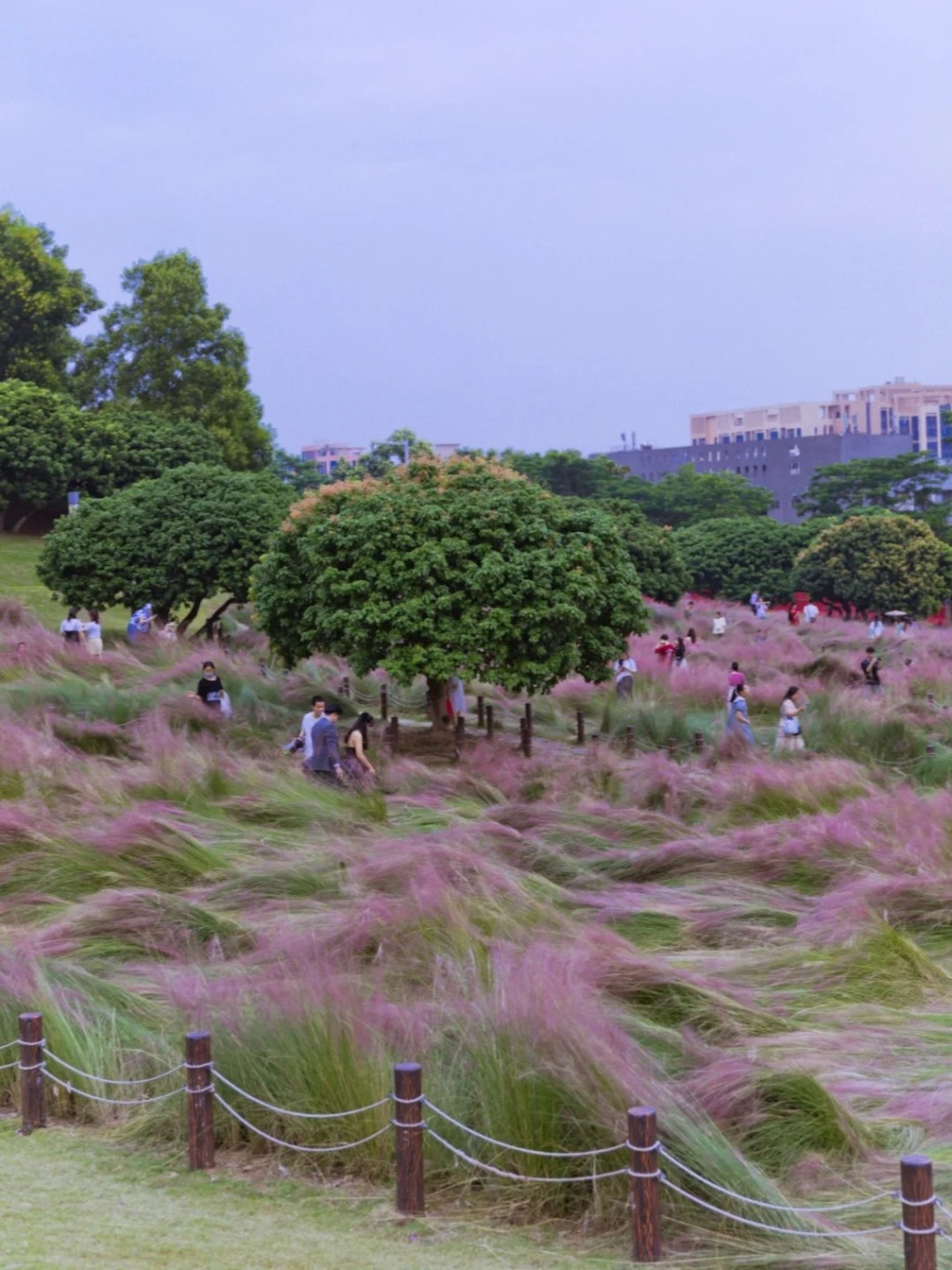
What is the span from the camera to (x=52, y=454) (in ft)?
138

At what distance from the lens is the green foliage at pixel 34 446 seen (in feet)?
136

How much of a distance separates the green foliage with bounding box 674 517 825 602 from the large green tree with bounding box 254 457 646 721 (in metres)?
42.3

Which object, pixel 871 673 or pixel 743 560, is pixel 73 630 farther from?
pixel 743 560

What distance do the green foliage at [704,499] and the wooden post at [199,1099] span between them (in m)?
86.8

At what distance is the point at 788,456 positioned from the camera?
14438cm

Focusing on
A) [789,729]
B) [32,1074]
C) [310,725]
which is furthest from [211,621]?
[32,1074]

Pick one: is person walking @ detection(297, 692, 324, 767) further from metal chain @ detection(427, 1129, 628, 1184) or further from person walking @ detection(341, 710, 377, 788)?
metal chain @ detection(427, 1129, 628, 1184)

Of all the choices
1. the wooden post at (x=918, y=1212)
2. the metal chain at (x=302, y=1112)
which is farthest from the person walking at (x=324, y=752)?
the wooden post at (x=918, y=1212)

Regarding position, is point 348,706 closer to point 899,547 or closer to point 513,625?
point 513,625

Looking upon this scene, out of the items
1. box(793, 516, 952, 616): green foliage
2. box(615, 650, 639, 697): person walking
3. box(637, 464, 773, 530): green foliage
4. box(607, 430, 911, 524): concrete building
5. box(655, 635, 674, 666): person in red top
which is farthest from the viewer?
box(607, 430, 911, 524): concrete building

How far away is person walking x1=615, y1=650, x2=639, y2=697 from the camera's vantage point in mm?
24000

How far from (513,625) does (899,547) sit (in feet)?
135

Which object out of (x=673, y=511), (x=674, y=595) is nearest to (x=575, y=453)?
(x=673, y=511)

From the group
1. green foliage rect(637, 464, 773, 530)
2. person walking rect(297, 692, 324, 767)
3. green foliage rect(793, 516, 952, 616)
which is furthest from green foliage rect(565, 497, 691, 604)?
green foliage rect(637, 464, 773, 530)
